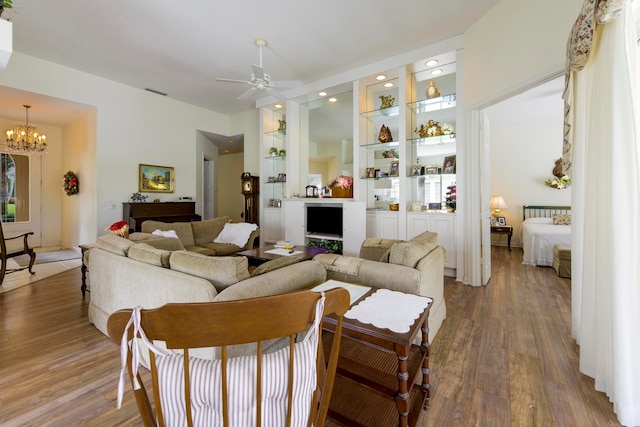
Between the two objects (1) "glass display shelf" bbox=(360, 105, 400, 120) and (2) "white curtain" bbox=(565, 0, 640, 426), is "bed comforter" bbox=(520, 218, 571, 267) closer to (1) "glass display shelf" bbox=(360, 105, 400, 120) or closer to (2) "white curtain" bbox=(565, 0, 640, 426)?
(1) "glass display shelf" bbox=(360, 105, 400, 120)

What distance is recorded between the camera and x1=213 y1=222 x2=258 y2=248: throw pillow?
15.0 feet

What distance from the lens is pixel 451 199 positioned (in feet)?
13.3

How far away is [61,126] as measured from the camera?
6.35 m

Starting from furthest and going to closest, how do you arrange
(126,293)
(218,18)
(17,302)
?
(218,18)
(17,302)
(126,293)

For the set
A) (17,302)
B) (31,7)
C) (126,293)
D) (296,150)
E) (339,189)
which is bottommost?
(17,302)

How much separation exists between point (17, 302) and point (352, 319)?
3.94m

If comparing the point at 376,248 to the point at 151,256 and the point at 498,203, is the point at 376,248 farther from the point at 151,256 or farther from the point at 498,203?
the point at 498,203

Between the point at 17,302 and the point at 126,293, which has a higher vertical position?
the point at 126,293

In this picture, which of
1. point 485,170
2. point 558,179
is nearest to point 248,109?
point 485,170

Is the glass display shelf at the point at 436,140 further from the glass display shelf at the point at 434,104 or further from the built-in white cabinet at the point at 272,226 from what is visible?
the built-in white cabinet at the point at 272,226

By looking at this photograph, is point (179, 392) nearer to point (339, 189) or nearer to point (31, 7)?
point (339, 189)

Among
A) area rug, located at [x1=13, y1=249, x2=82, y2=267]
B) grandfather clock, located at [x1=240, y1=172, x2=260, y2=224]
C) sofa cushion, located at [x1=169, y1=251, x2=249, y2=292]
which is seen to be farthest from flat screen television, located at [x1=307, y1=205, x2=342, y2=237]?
area rug, located at [x1=13, y1=249, x2=82, y2=267]

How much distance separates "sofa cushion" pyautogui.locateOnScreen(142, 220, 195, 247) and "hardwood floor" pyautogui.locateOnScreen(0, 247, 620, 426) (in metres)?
1.27

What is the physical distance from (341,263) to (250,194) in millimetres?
4418
